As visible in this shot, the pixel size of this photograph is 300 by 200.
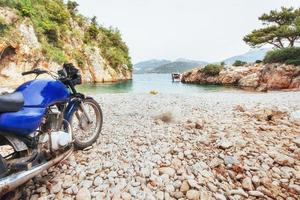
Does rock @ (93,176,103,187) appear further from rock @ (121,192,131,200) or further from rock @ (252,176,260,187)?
rock @ (252,176,260,187)

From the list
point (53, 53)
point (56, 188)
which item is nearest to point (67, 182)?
point (56, 188)

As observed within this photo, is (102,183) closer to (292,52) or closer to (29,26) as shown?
(29,26)

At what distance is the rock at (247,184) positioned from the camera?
2.31m

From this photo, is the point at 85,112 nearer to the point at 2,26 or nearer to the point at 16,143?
the point at 16,143

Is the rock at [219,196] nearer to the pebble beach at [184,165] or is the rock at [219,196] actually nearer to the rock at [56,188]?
the pebble beach at [184,165]

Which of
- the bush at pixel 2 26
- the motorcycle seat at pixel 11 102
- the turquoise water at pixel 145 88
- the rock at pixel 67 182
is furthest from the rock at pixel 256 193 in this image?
the bush at pixel 2 26

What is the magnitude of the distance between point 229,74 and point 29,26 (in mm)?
23970

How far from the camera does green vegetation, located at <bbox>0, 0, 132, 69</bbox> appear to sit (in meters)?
20.9

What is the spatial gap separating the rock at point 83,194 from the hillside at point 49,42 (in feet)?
59.5

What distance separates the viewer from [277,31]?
2728cm

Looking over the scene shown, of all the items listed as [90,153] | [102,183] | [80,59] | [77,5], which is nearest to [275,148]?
[102,183]

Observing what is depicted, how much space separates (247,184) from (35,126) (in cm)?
239

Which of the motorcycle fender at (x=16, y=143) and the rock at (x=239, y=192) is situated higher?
the motorcycle fender at (x=16, y=143)

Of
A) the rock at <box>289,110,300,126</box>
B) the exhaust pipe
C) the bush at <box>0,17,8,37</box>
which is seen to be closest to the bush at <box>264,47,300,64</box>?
the rock at <box>289,110,300,126</box>
